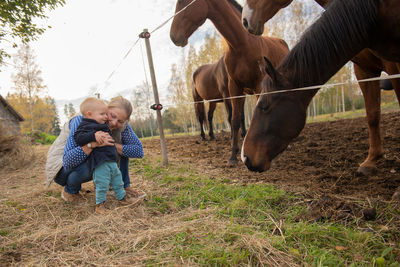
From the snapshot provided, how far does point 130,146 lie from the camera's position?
242cm

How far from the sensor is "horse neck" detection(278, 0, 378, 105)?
67.5 inches

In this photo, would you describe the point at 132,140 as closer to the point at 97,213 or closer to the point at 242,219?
the point at 97,213

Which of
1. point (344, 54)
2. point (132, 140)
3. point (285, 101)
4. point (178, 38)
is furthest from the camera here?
point (178, 38)

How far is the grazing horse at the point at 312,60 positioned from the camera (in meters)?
1.69

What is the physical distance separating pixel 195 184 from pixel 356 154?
241cm

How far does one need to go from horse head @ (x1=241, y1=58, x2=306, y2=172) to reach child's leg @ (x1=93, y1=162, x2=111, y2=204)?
50.7 inches

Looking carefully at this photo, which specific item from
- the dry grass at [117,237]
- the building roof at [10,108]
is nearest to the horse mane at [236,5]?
the dry grass at [117,237]

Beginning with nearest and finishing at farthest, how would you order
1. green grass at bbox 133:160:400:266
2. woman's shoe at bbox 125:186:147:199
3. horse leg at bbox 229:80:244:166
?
green grass at bbox 133:160:400:266 → woman's shoe at bbox 125:186:147:199 → horse leg at bbox 229:80:244:166

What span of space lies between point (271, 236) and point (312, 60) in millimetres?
1465

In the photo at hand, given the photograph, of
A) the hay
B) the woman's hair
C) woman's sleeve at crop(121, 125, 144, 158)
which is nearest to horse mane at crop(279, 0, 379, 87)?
the woman's hair

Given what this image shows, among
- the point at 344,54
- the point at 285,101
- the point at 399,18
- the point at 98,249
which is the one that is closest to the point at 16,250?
the point at 98,249

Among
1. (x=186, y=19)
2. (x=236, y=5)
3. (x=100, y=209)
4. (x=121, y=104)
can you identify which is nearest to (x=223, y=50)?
(x=236, y=5)

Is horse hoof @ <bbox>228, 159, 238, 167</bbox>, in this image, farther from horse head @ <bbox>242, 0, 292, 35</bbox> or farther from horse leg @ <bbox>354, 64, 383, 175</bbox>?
horse head @ <bbox>242, 0, 292, 35</bbox>

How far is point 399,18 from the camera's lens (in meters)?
1.58
